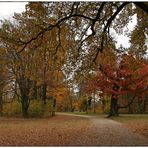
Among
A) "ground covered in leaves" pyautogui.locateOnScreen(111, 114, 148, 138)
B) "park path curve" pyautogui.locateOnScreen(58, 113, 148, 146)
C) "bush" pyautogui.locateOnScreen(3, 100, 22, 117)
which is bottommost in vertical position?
"park path curve" pyautogui.locateOnScreen(58, 113, 148, 146)

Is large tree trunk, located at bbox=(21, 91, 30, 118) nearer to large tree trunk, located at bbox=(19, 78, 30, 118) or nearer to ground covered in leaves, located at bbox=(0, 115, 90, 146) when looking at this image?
large tree trunk, located at bbox=(19, 78, 30, 118)

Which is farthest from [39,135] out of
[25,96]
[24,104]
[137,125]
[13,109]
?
[13,109]

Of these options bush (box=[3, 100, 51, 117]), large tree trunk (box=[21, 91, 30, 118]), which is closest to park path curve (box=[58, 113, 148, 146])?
large tree trunk (box=[21, 91, 30, 118])

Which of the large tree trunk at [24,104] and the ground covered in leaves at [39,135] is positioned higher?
the large tree trunk at [24,104]

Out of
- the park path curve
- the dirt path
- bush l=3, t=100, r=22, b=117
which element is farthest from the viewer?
bush l=3, t=100, r=22, b=117

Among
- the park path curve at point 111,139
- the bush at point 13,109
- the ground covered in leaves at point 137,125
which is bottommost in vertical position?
the park path curve at point 111,139

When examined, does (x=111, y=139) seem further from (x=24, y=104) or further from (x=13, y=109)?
(x=13, y=109)

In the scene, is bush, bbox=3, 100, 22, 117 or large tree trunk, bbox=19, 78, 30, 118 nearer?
large tree trunk, bbox=19, 78, 30, 118

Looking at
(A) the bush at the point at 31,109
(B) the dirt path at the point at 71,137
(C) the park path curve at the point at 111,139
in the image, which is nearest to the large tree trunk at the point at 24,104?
(A) the bush at the point at 31,109

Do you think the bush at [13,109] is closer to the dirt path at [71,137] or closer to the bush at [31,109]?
the bush at [31,109]

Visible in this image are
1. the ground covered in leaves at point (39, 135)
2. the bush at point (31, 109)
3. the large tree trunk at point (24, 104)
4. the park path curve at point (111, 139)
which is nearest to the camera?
the park path curve at point (111, 139)

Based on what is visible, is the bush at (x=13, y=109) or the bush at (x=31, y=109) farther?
the bush at (x=13, y=109)

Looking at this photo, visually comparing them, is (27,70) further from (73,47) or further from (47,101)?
(73,47)

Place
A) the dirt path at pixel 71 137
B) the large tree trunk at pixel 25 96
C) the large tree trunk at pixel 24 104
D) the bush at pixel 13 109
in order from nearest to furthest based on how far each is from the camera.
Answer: the dirt path at pixel 71 137 → the large tree trunk at pixel 25 96 → the large tree trunk at pixel 24 104 → the bush at pixel 13 109
